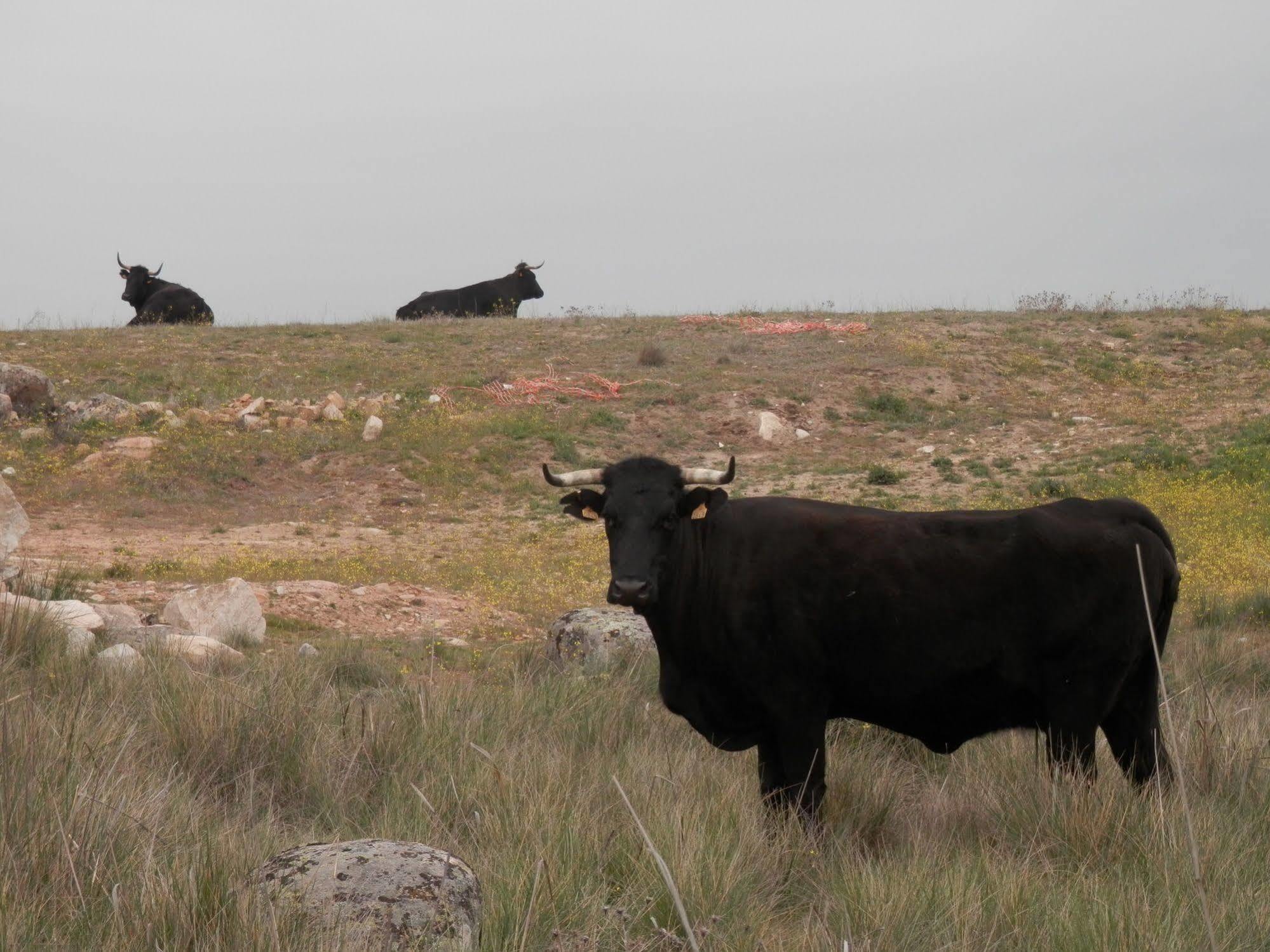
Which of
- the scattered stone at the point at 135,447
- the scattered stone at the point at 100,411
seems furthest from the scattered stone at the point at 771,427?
the scattered stone at the point at 100,411

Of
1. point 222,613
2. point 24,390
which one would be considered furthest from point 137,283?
point 222,613

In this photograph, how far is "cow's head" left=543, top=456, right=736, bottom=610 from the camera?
18.6 feet

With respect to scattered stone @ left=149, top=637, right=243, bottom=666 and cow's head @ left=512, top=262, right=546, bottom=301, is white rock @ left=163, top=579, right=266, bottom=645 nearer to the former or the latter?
scattered stone @ left=149, top=637, right=243, bottom=666

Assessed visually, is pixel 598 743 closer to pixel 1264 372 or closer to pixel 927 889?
pixel 927 889

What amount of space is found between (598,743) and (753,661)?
148 cm

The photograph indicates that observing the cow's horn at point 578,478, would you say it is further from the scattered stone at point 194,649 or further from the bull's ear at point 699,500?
the scattered stone at point 194,649

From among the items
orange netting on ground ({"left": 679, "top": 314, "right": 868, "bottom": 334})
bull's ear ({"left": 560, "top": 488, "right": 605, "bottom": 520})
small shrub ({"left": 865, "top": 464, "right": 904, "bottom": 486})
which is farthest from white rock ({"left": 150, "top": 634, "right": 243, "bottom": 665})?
orange netting on ground ({"left": 679, "top": 314, "right": 868, "bottom": 334})

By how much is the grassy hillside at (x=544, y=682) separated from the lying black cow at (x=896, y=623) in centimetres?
32

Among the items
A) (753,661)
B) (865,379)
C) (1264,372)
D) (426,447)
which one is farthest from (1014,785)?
(1264,372)

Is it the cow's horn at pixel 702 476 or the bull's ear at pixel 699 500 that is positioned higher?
the cow's horn at pixel 702 476

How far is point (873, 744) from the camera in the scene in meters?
7.14

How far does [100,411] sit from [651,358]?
10.6 meters

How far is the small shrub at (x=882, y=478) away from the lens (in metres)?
19.0

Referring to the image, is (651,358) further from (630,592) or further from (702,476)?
(630,592)
